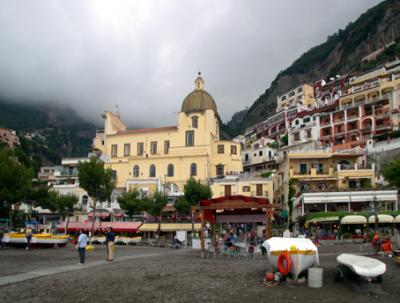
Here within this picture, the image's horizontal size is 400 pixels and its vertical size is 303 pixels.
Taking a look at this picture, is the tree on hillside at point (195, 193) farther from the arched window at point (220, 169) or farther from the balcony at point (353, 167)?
the arched window at point (220, 169)

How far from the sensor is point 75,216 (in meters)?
61.3

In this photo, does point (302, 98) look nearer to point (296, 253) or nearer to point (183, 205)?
point (183, 205)

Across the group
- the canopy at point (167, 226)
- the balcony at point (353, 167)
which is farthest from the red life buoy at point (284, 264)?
the balcony at point (353, 167)

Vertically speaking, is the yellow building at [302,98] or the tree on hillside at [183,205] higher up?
the yellow building at [302,98]

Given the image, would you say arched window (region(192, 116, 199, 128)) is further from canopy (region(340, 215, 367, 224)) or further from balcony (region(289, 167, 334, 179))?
canopy (region(340, 215, 367, 224))

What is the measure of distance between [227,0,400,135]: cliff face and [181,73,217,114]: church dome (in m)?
58.7

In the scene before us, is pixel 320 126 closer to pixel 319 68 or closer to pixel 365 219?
pixel 365 219

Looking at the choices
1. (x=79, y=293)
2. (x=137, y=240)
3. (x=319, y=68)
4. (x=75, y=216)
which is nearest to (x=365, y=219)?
(x=137, y=240)

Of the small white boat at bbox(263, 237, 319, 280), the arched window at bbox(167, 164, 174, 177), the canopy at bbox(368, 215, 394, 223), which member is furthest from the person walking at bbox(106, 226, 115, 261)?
the arched window at bbox(167, 164, 174, 177)

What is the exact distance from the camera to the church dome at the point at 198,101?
68.6 meters

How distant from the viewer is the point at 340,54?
463 feet

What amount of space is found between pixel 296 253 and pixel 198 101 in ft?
190

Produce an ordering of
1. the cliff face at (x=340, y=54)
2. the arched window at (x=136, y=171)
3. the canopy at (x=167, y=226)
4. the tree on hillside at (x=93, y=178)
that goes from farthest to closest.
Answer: the cliff face at (x=340, y=54) < the arched window at (x=136, y=171) < the canopy at (x=167, y=226) < the tree on hillside at (x=93, y=178)

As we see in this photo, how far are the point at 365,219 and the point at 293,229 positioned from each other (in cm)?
1221
